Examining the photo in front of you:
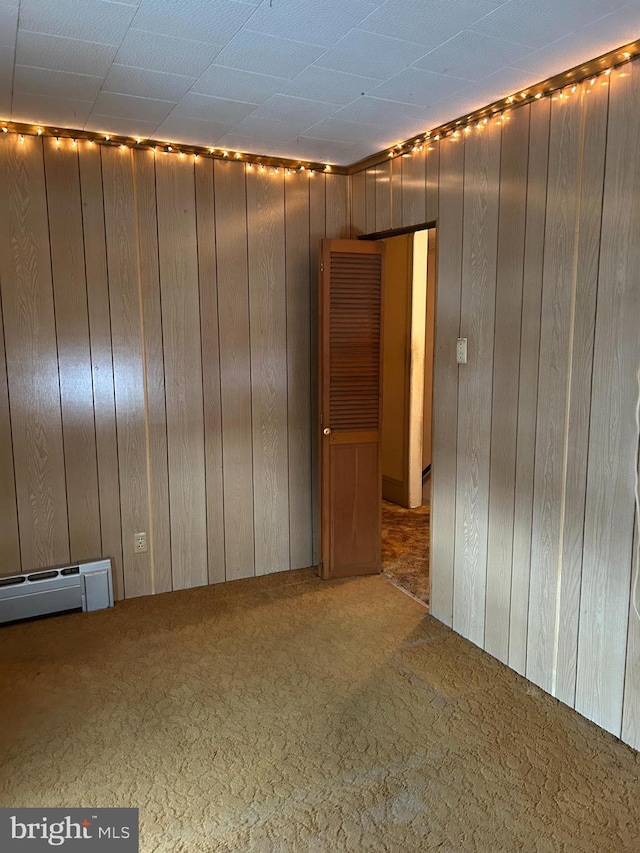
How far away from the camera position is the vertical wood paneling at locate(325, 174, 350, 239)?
3969 millimetres

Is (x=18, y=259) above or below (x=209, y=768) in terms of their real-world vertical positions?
above

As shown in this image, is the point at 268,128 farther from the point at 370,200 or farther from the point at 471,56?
the point at 471,56

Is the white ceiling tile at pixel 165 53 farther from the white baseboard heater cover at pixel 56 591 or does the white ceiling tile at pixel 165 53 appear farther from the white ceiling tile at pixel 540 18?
the white baseboard heater cover at pixel 56 591

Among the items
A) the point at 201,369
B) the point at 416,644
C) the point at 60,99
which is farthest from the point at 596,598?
the point at 60,99

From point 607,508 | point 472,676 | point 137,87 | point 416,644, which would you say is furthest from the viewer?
point 416,644

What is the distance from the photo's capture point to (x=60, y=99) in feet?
9.02

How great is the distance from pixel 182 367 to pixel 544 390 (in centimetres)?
202

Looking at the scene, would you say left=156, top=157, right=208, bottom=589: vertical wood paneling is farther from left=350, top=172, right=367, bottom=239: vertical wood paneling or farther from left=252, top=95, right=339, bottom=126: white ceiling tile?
left=350, top=172, right=367, bottom=239: vertical wood paneling

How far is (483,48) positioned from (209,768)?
108 inches

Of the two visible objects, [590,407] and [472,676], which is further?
[472,676]

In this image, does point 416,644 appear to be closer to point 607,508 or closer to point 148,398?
point 607,508

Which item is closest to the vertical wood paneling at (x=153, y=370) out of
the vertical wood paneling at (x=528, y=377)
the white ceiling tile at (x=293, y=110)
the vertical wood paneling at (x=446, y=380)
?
the white ceiling tile at (x=293, y=110)

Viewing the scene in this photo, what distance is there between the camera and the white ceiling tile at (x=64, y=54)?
7.13 ft

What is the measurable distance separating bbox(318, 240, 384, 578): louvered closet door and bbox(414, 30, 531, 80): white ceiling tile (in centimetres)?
135
